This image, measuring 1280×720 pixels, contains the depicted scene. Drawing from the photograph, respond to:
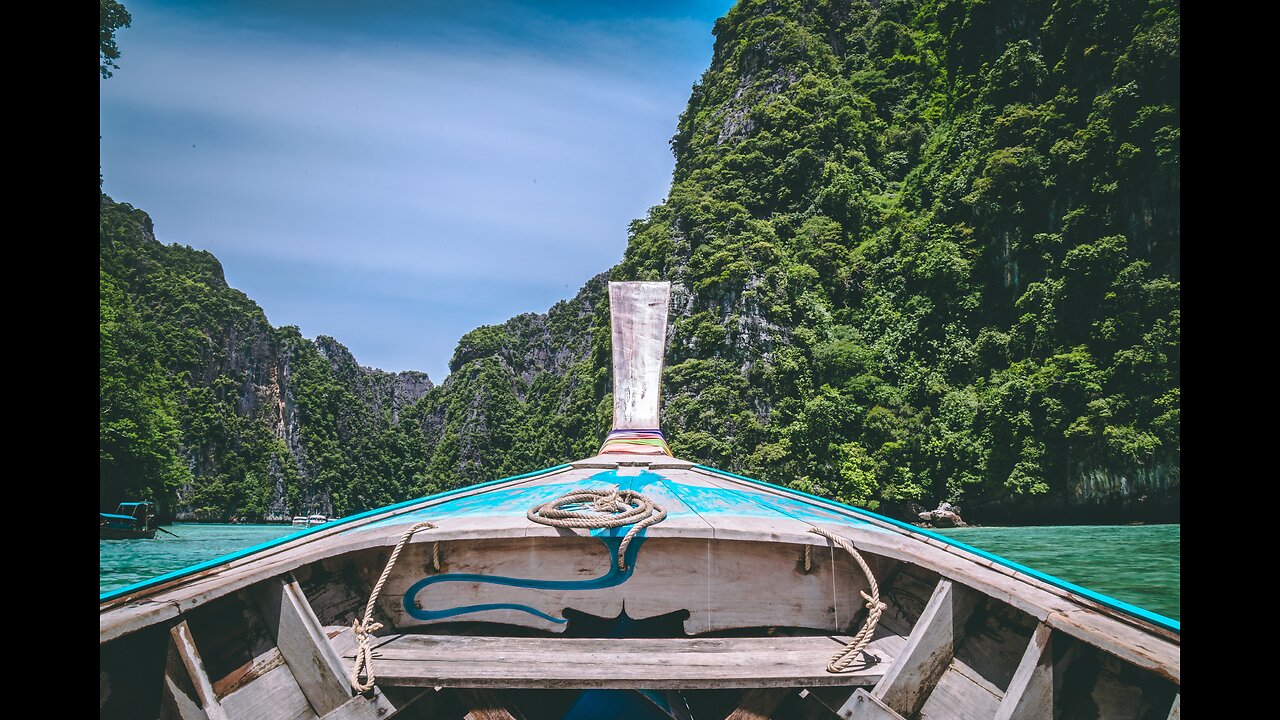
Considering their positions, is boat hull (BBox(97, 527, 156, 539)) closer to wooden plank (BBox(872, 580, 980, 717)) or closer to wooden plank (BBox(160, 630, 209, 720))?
wooden plank (BBox(160, 630, 209, 720))

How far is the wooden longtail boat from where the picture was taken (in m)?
1.61

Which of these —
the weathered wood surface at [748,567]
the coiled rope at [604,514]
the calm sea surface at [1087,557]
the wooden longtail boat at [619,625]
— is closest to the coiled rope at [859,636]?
the wooden longtail boat at [619,625]

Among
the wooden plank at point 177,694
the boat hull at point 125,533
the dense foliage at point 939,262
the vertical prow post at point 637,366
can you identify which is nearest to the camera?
the wooden plank at point 177,694

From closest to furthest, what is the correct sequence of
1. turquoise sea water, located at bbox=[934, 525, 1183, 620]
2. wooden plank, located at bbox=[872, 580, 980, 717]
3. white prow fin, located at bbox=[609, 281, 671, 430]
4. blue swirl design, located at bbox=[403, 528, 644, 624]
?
wooden plank, located at bbox=[872, 580, 980, 717], blue swirl design, located at bbox=[403, 528, 644, 624], white prow fin, located at bbox=[609, 281, 671, 430], turquoise sea water, located at bbox=[934, 525, 1183, 620]

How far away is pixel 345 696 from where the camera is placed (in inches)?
72.0

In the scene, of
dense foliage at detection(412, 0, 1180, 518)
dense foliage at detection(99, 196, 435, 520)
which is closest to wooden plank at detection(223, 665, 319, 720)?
dense foliage at detection(412, 0, 1180, 518)

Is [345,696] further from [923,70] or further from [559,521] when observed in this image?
[923,70]

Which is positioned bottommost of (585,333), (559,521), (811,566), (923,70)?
(811,566)

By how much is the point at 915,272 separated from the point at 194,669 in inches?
1008

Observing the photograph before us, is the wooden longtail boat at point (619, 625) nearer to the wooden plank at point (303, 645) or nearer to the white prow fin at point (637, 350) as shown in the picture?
the wooden plank at point (303, 645)

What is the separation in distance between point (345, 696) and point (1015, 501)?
21840 mm

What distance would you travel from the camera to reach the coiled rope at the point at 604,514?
213cm

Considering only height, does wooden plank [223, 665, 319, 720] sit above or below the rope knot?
below
